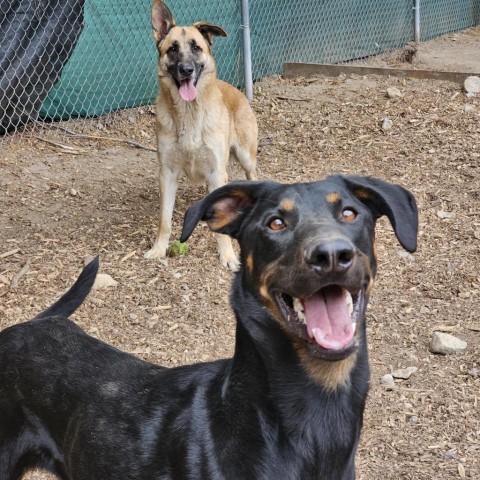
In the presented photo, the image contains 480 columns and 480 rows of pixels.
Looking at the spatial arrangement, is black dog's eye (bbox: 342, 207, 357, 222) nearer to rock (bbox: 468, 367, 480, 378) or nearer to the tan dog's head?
Answer: rock (bbox: 468, 367, 480, 378)

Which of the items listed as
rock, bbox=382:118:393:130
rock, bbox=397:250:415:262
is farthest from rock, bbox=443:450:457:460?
rock, bbox=382:118:393:130

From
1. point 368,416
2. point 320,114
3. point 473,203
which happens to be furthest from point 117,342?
point 320,114

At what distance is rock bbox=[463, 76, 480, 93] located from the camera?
10.0 metres

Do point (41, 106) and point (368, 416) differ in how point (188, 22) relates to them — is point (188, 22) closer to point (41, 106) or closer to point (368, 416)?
point (41, 106)

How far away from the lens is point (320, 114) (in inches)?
393

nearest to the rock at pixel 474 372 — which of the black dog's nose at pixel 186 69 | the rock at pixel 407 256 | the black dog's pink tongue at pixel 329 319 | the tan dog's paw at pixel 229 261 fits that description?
the rock at pixel 407 256

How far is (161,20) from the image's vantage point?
7371 mm

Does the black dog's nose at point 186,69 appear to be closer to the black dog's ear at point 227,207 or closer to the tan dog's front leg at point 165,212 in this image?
the tan dog's front leg at point 165,212

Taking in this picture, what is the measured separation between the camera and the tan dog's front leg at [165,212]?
684 cm

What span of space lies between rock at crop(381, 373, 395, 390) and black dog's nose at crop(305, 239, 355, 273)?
2508 millimetres

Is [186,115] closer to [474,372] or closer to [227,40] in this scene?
[474,372]

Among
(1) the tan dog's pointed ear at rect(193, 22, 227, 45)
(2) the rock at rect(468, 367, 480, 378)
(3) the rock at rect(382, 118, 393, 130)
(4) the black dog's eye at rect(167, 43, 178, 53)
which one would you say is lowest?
(3) the rock at rect(382, 118, 393, 130)

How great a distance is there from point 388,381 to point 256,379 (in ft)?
7.64

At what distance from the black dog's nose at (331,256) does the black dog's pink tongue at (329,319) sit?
0.15 metres
